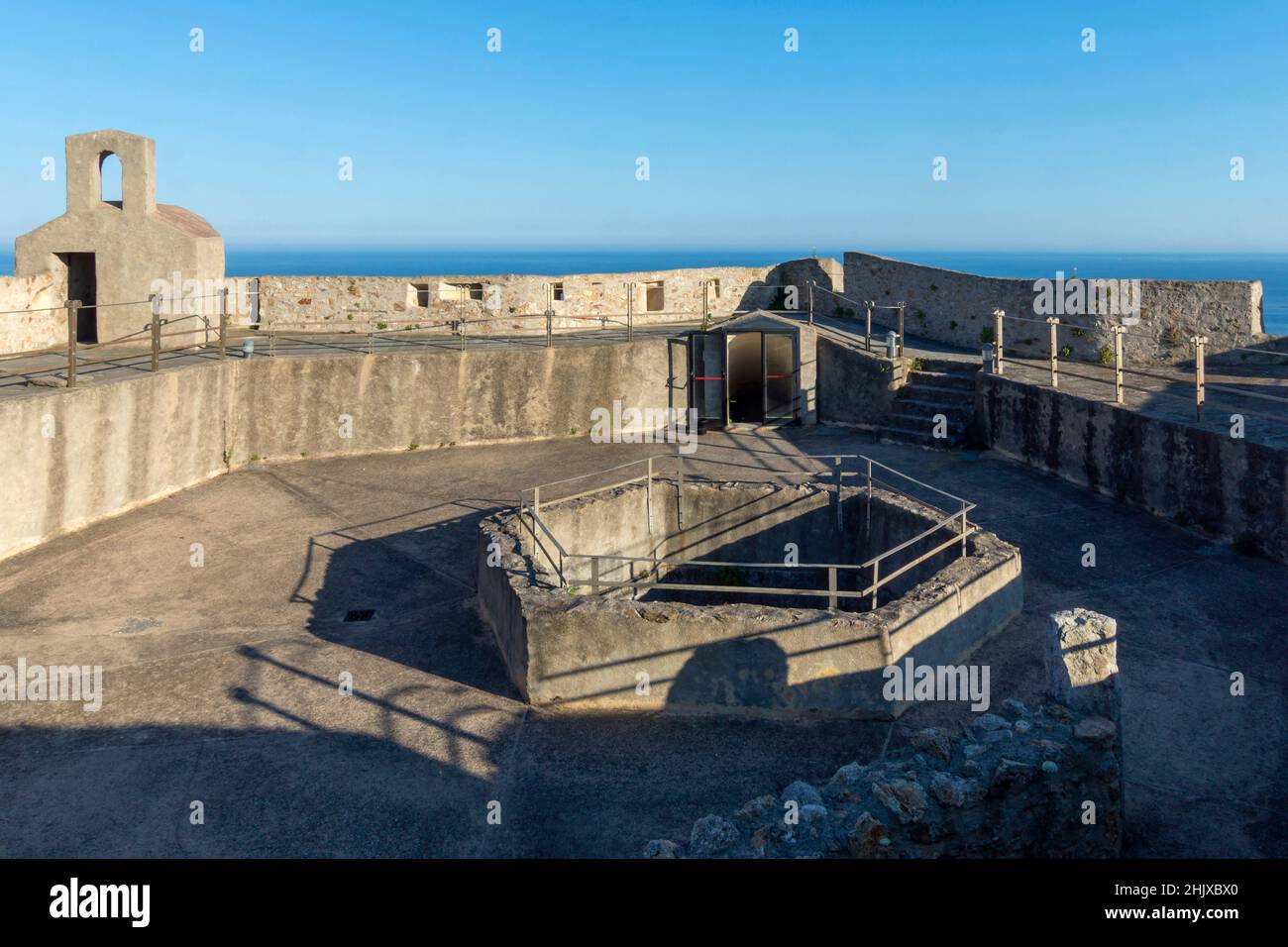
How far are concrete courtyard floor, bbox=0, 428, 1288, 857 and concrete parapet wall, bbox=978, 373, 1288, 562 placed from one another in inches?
13.1

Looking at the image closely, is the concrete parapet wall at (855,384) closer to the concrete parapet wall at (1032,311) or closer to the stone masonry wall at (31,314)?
the concrete parapet wall at (1032,311)

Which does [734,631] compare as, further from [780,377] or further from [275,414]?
[275,414]

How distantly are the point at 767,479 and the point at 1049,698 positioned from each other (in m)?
8.79

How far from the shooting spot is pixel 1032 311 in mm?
21234

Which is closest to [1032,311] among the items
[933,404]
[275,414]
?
[933,404]

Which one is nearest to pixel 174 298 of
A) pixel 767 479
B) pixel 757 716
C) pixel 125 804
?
pixel 767 479

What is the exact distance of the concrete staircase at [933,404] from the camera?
62.3 feet

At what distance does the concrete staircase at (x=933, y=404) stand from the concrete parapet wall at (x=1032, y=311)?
1.71 meters

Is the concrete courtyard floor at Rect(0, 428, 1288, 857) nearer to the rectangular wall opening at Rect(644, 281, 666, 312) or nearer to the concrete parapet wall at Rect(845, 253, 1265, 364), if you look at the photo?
the concrete parapet wall at Rect(845, 253, 1265, 364)

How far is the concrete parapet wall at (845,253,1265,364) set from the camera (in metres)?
19.1

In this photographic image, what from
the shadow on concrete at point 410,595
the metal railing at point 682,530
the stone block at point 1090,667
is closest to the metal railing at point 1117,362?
the metal railing at point 682,530
